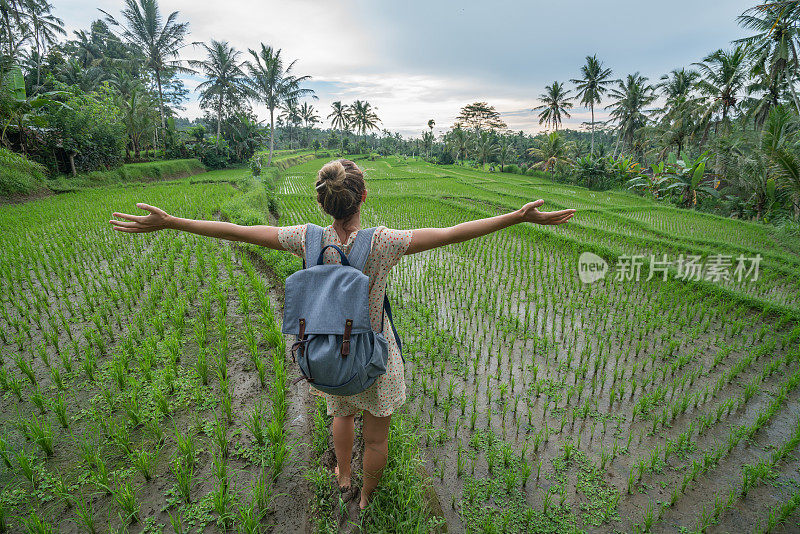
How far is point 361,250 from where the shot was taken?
1.35 meters

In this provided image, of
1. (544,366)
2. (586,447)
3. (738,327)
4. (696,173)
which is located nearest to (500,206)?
(696,173)

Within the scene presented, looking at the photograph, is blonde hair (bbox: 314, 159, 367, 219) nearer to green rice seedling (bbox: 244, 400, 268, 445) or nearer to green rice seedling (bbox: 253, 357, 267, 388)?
green rice seedling (bbox: 244, 400, 268, 445)

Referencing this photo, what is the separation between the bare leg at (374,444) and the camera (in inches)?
62.2

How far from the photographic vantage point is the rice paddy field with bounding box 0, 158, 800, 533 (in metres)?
1.83

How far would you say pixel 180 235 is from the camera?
6730mm

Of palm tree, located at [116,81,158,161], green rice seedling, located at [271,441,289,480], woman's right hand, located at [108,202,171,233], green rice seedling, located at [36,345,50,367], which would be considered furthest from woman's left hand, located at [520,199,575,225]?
palm tree, located at [116,81,158,161]

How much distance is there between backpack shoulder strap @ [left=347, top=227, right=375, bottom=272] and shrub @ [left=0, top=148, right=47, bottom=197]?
12.8 m

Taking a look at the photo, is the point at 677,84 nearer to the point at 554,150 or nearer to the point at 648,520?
the point at 554,150

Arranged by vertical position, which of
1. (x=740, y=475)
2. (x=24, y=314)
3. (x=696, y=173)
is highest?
(x=696, y=173)

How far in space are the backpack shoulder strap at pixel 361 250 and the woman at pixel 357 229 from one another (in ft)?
0.13

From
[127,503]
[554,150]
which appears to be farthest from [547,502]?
[554,150]

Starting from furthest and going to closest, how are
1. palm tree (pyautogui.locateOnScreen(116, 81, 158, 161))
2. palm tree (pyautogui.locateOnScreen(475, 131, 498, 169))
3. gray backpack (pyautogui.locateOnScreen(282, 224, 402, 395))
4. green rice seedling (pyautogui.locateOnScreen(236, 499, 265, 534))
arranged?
palm tree (pyautogui.locateOnScreen(475, 131, 498, 169)) < palm tree (pyautogui.locateOnScreen(116, 81, 158, 161)) < green rice seedling (pyautogui.locateOnScreen(236, 499, 265, 534)) < gray backpack (pyautogui.locateOnScreen(282, 224, 402, 395))

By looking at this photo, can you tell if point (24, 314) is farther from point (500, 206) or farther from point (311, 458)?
point (500, 206)

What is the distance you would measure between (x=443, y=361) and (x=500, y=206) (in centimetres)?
904
